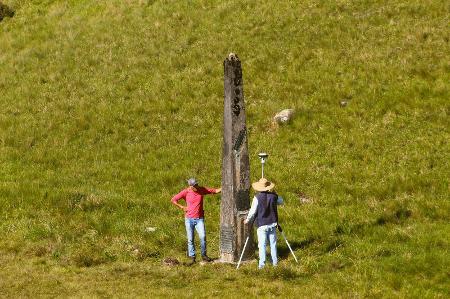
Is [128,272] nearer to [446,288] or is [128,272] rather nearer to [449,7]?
[446,288]

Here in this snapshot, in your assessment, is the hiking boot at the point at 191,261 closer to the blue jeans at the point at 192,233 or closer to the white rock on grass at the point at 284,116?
the blue jeans at the point at 192,233

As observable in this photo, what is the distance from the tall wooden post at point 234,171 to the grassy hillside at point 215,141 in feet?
3.25

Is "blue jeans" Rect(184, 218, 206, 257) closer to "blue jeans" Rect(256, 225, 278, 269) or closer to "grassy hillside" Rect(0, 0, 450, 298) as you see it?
"grassy hillside" Rect(0, 0, 450, 298)

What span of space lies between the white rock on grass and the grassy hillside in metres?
0.39

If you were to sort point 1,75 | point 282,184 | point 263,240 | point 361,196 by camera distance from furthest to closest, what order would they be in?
point 1,75 → point 282,184 → point 361,196 → point 263,240

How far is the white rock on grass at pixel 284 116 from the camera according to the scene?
2541 cm

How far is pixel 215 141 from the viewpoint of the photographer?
25141 mm

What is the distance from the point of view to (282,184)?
20719mm

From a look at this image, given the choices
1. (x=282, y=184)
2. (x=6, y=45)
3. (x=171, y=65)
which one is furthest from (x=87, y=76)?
(x=282, y=184)

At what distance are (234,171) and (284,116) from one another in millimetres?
11061

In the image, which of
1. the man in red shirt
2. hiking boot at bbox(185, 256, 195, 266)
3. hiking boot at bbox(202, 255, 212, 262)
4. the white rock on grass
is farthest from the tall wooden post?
the white rock on grass

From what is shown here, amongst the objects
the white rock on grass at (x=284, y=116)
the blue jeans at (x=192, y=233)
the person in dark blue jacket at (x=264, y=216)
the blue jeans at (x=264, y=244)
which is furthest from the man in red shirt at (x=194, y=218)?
the white rock on grass at (x=284, y=116)

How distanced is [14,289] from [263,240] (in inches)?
224

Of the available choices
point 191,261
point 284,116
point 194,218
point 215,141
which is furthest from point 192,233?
point 284,116
